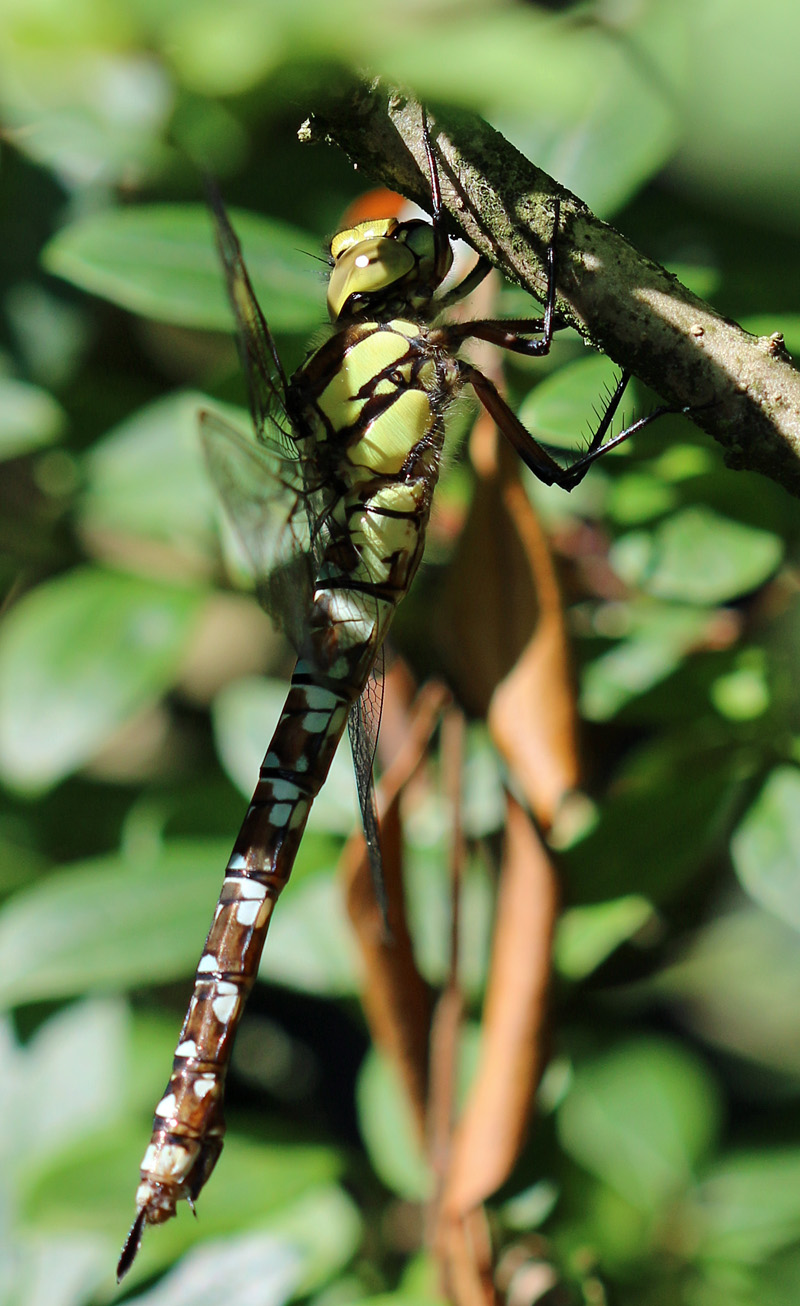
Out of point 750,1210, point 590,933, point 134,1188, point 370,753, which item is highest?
point 370,753

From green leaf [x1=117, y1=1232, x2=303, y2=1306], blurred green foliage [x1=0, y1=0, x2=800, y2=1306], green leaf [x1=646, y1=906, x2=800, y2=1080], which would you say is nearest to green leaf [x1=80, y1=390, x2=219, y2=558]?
blurred green foliage [x1=0, y1=0, x2=800, y2=1306]

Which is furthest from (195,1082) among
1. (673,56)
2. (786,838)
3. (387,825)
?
(673,56)

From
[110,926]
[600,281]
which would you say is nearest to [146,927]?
[110,926]

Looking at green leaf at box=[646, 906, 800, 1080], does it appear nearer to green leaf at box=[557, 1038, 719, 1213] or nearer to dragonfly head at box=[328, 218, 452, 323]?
green leaf at box=[557, 1038, 719, 1213]

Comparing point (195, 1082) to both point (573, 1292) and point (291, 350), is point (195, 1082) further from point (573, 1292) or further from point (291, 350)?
→ point (291, 350)

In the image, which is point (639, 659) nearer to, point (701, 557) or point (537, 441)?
point (701, 557)

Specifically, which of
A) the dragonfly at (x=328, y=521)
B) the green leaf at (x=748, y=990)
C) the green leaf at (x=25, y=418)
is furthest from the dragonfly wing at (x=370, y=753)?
the green leaf at (x=748, y=990)
